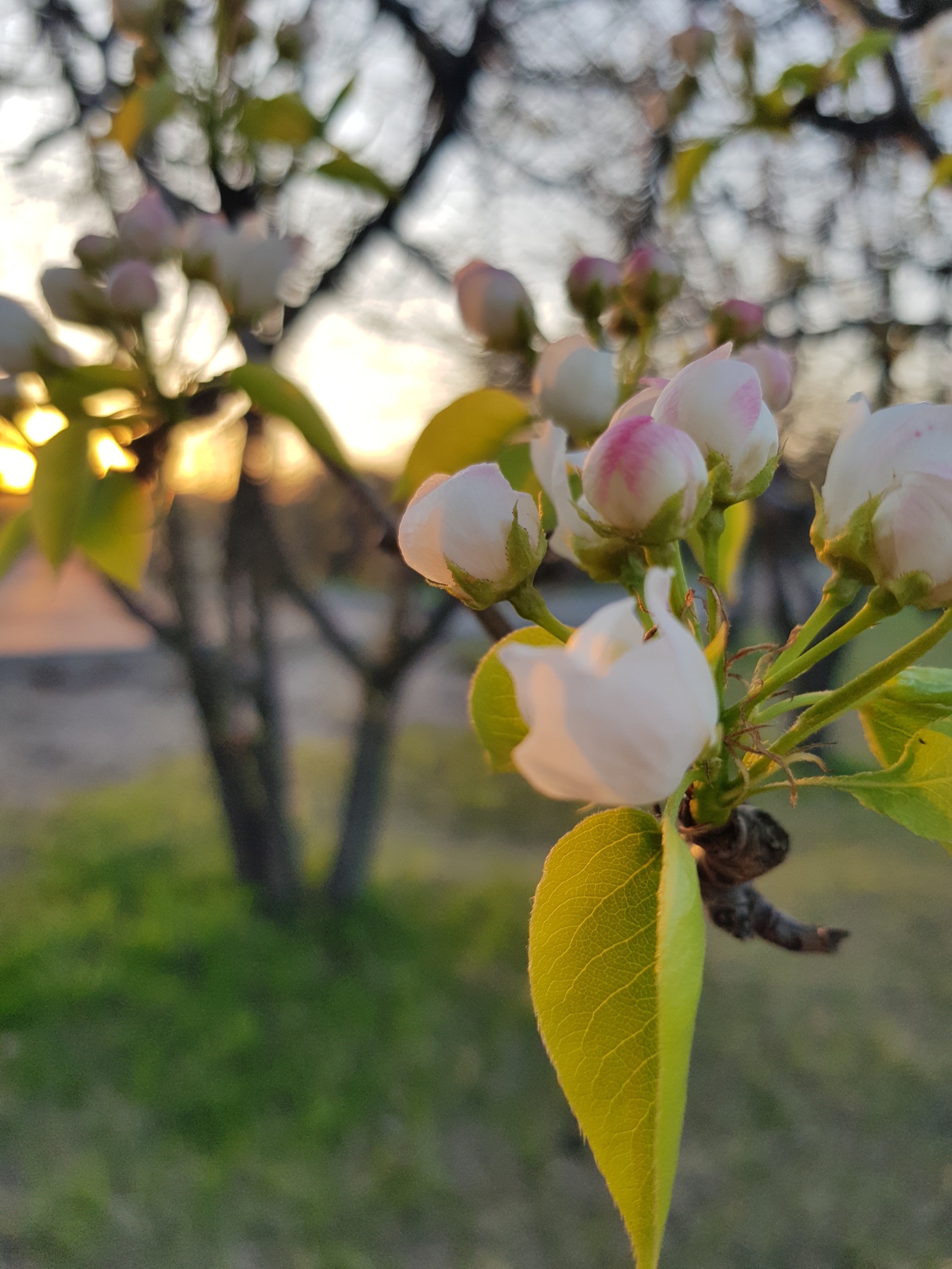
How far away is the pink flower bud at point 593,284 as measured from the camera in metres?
0.52

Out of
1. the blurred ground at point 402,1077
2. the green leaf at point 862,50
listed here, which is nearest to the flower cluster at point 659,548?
the green leaf at point 862,50

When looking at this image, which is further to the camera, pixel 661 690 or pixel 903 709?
pixel 903 709

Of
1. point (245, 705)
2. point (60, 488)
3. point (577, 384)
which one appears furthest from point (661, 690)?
point (245, 705)

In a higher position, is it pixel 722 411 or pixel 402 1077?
pixel 722 411

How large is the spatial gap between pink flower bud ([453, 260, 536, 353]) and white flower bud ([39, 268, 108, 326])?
0.28 meters

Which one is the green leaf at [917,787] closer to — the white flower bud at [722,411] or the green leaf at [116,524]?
the white flower bud at [722,411]

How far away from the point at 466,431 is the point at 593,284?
0.12m

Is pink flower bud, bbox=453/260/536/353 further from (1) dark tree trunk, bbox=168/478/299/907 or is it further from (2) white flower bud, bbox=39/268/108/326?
(1) dark tree trunk, bbox=168/478/299/907

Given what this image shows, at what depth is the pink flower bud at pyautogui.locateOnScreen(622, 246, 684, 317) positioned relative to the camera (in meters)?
0.50

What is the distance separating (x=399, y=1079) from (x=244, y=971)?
37 cm

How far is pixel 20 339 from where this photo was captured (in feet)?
1.87

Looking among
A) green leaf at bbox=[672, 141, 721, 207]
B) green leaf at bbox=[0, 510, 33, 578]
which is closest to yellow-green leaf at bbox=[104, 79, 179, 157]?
green leaf at bbox=[0, 510, 33, 578]

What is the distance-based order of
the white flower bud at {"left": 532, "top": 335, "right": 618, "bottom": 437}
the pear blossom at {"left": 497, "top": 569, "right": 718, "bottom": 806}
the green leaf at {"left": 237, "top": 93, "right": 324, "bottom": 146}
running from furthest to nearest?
the green leaf at {"left": 237, "top": 93, "right": 324, "bottom": 146}, the white flower bud at {"left": 532, "top": 335, "right": 618, "bottom": 437}, the pear blossom at {"left": 497, "top": 569, "right": 718, "bottom": 806}

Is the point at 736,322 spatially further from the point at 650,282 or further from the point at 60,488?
the point at 60,488
